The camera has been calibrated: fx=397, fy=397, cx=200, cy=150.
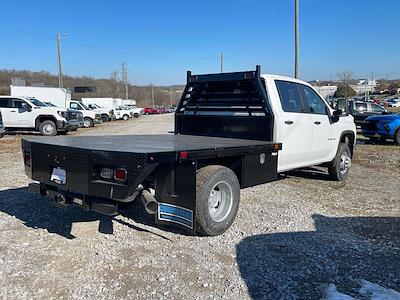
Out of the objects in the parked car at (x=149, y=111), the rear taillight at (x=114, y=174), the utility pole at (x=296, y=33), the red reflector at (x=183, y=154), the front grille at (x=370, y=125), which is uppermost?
the utility pole at (x=296, y=33)

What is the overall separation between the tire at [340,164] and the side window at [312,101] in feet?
3.59

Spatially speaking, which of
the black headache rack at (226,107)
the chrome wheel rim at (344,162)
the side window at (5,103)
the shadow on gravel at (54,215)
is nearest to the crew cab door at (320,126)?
the chrome wheel rim at (344,162)

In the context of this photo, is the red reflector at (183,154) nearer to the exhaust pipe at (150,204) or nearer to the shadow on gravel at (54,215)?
the exhaust pipe at (150,204)

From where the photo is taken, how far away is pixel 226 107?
6.90m

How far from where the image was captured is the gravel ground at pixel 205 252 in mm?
3629

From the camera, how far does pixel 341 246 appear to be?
470 cm

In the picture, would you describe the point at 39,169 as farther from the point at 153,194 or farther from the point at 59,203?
the point at 153,194

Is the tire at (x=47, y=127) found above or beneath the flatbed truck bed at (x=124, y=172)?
beneath

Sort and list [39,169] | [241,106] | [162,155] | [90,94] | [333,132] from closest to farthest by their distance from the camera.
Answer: [162,155]
[39,169]
[241,106]
[333,132]
[90,94]

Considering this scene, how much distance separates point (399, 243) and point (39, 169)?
4.46m

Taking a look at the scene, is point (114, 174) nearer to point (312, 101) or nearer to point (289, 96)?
point (289, 96)

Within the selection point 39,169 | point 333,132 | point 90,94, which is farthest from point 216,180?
point 90,94

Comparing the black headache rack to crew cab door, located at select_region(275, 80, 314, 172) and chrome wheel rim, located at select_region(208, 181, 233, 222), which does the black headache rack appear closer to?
crew cab door, located at select_region(275, 80, 314, 172)

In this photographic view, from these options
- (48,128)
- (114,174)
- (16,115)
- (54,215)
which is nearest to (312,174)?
(54,215)
